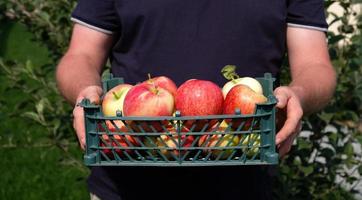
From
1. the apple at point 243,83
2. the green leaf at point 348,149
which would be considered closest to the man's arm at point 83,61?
the apple at point 243,83

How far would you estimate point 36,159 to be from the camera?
688 cm

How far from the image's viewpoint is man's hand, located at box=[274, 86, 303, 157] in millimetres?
2178

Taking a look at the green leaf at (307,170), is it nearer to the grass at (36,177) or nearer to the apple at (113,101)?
the grass at (36,177)

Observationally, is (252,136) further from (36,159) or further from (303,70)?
(36,159)

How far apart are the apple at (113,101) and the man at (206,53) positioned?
337 millimetres

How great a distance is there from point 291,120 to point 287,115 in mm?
33

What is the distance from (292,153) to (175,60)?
1779mm

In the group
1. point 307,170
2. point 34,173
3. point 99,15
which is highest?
point 99,15

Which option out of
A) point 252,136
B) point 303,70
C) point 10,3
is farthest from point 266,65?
point 10,3

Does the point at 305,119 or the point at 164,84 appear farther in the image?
A: the point at 305,119

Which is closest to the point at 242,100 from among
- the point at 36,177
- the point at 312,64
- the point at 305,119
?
the point at 312,64

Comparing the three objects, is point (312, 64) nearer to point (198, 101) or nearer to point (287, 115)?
point (287, 115)

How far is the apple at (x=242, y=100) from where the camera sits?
2.07 meters

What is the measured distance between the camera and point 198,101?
2.06 meters
